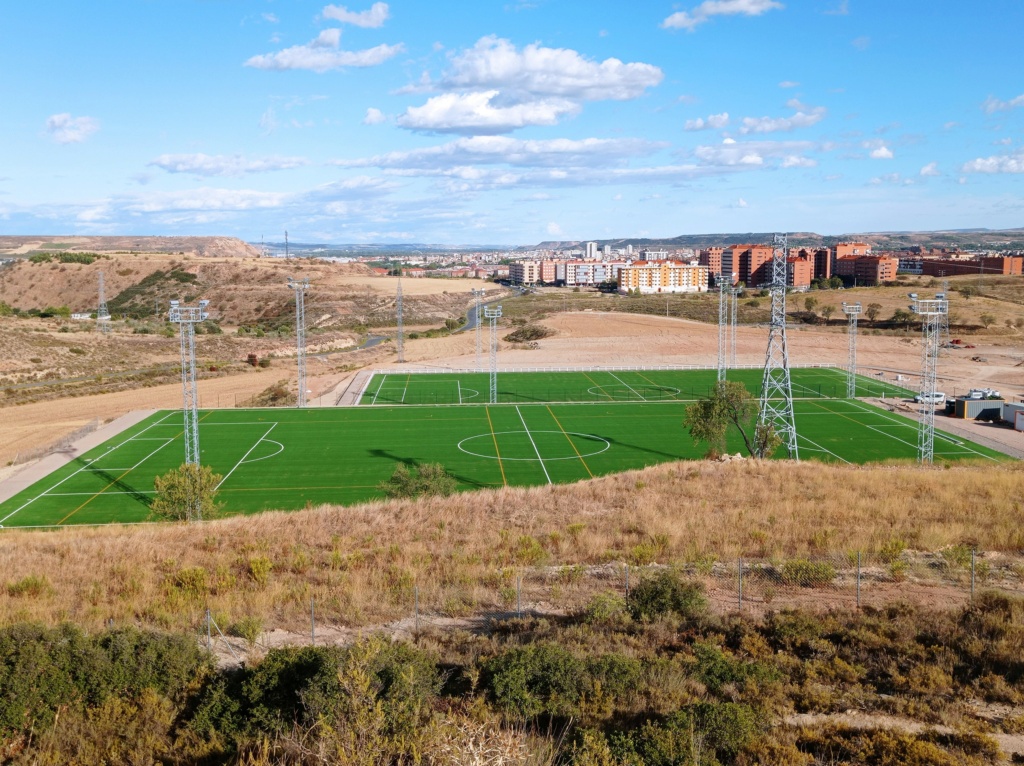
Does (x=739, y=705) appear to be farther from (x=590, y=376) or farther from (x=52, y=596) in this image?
(x=590, y=376)

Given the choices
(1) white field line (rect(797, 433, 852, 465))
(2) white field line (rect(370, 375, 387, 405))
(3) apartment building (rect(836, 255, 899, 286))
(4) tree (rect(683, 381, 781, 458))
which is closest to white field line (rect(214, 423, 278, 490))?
(2) white field line (rect(370, 375, 387, 405))

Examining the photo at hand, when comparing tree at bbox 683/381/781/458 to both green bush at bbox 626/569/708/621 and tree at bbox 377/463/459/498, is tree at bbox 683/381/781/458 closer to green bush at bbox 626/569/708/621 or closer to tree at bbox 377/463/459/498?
tree at bbox 377/463/459/498

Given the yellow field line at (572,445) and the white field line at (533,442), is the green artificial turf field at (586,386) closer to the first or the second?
the white field line at (533,442)

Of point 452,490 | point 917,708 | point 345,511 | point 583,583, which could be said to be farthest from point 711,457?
point 917,708

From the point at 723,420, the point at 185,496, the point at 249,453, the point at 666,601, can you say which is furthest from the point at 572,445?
the point at 666,601

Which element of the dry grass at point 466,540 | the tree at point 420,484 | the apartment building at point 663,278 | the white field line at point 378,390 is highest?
the apartment building at point 663,278

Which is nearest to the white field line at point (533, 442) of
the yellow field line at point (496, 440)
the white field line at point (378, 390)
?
the yellow field line at point (496, 440)
